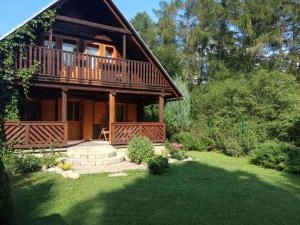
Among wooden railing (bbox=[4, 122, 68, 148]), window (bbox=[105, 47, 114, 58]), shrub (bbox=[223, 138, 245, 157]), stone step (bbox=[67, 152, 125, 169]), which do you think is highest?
window (bbox=[105, 47, 114, 58])

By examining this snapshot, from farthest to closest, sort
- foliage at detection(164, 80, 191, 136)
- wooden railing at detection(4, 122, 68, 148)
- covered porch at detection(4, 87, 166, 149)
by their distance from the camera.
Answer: foliage at detection(164, 80, 191, 136)
covered porch at detection(4, 87, 166, 149)
wooden railing at detection(4, 122, 68, 148)

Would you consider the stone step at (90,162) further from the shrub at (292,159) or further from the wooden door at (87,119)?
the shrub at (292,159)

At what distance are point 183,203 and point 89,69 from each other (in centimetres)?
859

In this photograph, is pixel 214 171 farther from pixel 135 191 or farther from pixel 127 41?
pixel 127 41

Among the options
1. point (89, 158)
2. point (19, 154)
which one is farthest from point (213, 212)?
point (19, 154)

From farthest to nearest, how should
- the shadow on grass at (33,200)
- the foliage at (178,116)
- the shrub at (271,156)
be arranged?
the foliage at (178,116) < the shrub at (271,156) < the shadow on grass at (33,200)

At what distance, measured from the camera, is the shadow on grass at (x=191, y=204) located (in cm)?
588

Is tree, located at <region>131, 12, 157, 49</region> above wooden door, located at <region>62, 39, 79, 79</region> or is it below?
above

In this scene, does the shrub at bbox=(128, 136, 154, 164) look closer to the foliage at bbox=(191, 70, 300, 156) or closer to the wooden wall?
the foliage at bbox=(191, 70, 300, 156)

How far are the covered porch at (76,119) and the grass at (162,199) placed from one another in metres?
2.72

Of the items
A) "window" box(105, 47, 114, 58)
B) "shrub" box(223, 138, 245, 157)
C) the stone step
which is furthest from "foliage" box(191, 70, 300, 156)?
"window" box(105, 47, 114, 58)

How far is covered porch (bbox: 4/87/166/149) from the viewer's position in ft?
39.6

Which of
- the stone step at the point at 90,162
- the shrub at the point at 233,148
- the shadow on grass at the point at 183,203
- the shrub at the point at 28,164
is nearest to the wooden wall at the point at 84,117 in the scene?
the stone step at the point at 90,162

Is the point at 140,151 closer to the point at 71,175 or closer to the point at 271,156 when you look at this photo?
the point at 71,175
